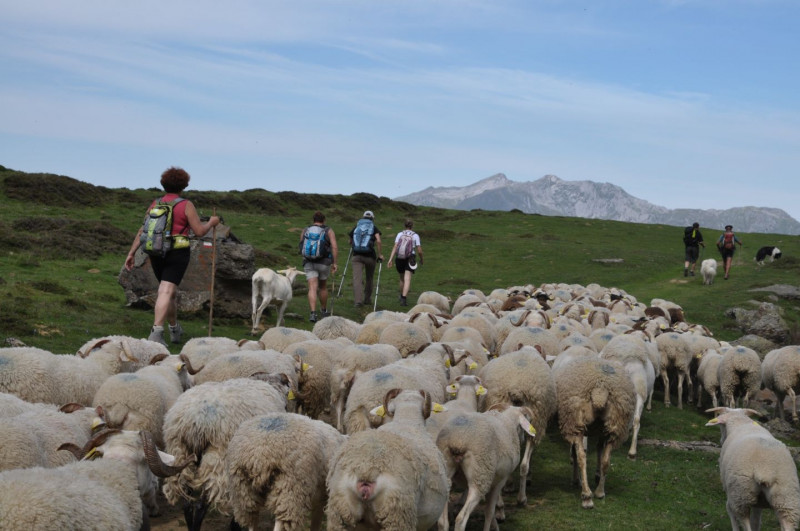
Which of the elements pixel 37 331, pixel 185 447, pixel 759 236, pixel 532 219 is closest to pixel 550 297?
pixel 37 331

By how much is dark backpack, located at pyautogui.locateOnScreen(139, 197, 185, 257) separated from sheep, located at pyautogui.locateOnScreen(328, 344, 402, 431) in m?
2.95

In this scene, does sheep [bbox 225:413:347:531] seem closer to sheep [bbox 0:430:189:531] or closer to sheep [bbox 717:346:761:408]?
sheep [bbox 0:430:189:531]

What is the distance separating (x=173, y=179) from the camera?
417 inches

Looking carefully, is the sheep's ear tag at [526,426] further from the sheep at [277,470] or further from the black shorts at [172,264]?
the black shorts at [172,264]

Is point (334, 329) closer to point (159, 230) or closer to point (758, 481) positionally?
point (159, 230)

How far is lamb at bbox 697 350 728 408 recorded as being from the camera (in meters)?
14.6

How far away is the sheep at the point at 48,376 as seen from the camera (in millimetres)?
7934

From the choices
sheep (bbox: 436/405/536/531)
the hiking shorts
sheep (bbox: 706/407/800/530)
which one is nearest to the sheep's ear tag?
sheep (bbox: 436/405/536/531)

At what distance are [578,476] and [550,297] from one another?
43.2ft

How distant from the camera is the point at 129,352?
31.7ft

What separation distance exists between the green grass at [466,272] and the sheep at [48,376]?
4098 millimetres

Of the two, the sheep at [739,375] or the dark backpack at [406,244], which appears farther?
the dark backpack at [406,244]

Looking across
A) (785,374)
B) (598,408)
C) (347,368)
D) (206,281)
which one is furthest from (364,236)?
(598,408)

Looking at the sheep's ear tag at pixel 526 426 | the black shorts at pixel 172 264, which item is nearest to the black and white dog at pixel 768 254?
the sheep's ear tag at pixel 526 426
